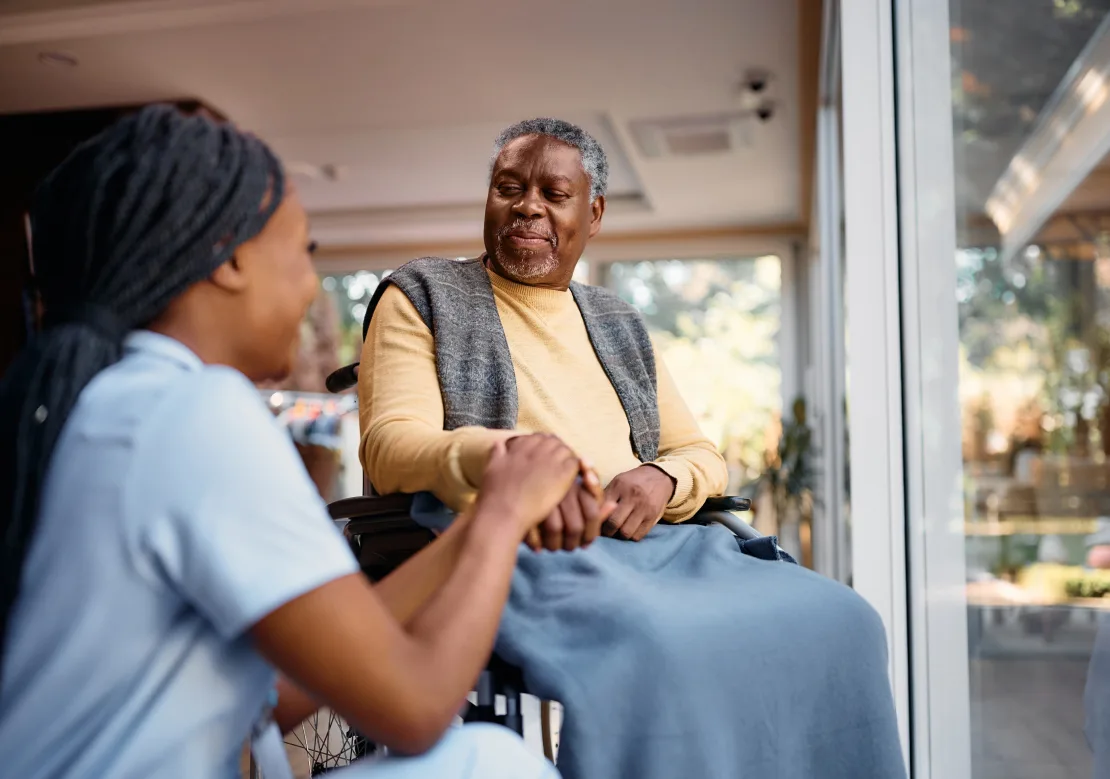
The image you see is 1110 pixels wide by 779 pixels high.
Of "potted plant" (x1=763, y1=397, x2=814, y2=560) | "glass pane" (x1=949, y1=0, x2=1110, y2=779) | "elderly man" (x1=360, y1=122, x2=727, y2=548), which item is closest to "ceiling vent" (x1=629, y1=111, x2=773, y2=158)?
"potted plant" (x1=763, y1=397, x2=814, y2=560)

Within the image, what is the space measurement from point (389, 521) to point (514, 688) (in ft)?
1.00

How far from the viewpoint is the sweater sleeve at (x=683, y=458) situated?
1545mm

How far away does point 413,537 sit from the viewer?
1384 mm

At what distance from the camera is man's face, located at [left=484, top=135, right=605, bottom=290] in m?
1.69

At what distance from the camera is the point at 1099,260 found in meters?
1.53

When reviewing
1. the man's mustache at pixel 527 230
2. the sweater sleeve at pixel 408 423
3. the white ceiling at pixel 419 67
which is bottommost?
the sweater sleeve at pixel 408 423

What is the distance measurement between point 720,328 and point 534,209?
6.54 meters

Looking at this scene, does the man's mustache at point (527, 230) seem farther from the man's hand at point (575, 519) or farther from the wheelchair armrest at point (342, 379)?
the man's hand at point (575, 519)

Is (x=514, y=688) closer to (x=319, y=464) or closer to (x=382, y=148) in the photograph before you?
(x=319, y=464)

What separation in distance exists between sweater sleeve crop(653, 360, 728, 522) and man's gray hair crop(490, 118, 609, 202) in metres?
0.34

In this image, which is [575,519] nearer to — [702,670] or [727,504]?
[702,670]

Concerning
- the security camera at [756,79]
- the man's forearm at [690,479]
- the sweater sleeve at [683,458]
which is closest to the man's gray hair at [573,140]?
the sweater sleeve at [683,458]

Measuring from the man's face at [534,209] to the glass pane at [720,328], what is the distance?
615 cm

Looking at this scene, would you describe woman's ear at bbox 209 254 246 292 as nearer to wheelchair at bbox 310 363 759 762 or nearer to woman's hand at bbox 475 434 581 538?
woman's hand at bbox 475 434 581 538
